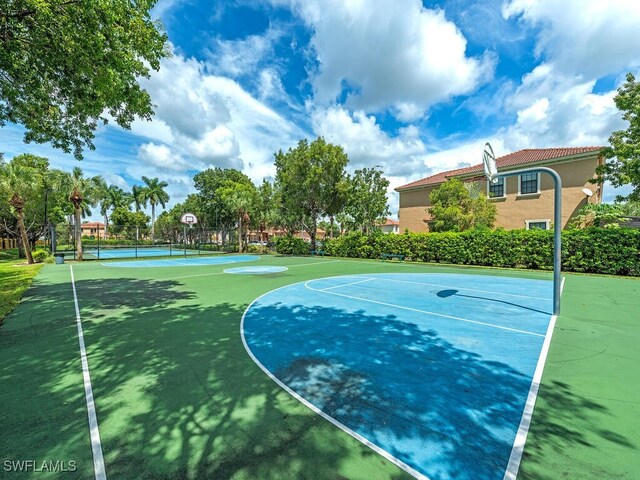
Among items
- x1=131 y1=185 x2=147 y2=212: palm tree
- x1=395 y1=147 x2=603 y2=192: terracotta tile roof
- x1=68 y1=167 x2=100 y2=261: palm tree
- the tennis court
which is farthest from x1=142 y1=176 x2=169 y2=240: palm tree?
x1=395 y1=147 x2=603 y2=192: terracotta tile roof

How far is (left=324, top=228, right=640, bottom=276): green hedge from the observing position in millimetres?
14453

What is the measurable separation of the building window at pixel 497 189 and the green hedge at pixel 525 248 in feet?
23.4

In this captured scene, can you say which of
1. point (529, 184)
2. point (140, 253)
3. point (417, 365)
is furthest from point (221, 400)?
point (140, 253)

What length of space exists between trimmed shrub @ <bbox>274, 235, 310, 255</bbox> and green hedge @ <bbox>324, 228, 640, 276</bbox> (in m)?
9.67

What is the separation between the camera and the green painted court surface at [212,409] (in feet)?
8.56

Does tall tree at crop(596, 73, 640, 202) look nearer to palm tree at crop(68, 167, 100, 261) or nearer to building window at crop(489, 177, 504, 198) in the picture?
building window at crop(489, 177, 504, 198)

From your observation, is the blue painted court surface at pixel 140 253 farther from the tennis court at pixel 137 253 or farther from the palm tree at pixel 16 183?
the palm tree at pixel 16 183

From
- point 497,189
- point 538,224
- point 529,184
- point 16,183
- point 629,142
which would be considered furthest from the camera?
point 497,189

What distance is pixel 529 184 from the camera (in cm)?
2244

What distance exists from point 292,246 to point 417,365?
92.5 feet

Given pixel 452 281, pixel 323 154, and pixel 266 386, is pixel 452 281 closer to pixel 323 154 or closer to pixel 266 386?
pixel 266 386

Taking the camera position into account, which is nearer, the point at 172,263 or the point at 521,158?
the point at 172,263

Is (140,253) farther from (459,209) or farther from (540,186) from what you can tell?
(540,186)

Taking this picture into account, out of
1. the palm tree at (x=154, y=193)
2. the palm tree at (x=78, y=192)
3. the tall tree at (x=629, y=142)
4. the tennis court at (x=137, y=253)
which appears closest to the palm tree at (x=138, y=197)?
the palm tree at (x=154, y=193)
